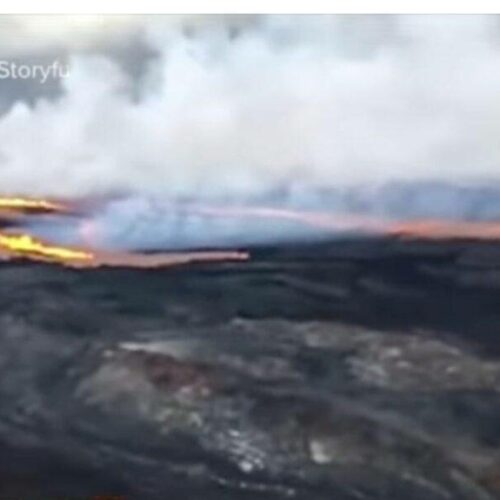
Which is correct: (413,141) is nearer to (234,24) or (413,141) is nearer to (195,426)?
(234,24)

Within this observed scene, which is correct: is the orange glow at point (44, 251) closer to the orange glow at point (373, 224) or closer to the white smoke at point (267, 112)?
the white smoke at point (267, 112)

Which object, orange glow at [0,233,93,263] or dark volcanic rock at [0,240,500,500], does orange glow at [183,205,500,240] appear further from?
orange glow at [0,233,93,263]

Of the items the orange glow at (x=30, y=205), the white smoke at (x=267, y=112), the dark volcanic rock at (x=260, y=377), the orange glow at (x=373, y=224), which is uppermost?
the white smoke at (x=267, y=112)

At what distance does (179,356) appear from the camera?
5.48 feet

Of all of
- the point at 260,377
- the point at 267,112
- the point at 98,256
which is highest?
the point at 267,112

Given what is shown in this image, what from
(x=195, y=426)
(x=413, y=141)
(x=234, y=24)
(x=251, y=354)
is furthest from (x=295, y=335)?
(x=234, y=24)

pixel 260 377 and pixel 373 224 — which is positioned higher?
pixel 373 224

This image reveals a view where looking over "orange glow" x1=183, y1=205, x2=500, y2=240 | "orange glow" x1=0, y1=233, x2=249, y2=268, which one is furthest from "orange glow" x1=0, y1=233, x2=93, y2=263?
"orange glow" x1=183, y1=205, x2=500, y2=240

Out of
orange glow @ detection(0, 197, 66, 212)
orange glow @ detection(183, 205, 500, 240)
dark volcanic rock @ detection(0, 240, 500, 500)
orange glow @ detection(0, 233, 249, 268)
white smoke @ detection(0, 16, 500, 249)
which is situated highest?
white smoke @ detection(0, 16, 500, 249)

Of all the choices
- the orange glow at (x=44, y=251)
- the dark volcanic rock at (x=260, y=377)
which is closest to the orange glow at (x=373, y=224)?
the dark volcanic rock at (x=260, y=377)

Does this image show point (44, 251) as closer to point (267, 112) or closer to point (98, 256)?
point (98, 256)

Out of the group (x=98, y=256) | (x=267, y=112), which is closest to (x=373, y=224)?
(x=267, y=112)

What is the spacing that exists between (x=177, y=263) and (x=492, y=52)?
49 centimetres

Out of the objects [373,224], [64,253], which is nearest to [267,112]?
[373,224]
